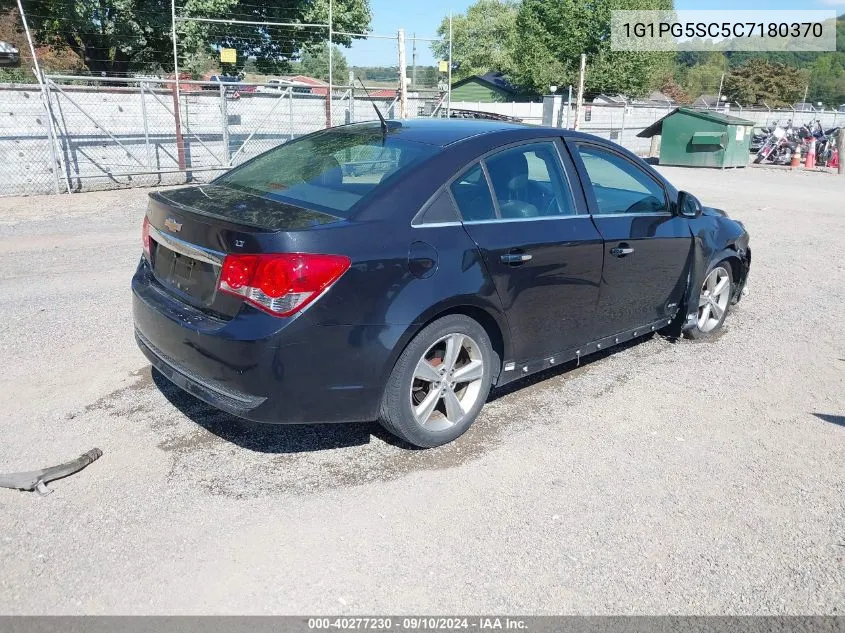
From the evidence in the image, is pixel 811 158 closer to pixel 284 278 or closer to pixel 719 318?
pixel 719 318

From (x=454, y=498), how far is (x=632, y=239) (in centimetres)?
223

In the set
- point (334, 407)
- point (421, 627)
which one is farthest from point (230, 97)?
point (421, 627)

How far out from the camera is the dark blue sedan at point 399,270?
3.19 meters

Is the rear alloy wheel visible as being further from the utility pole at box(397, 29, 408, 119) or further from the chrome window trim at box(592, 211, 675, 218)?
the utility pole at box(397, 29, 408, 119)

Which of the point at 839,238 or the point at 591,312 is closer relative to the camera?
the point at 591,312

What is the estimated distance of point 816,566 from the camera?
294cm

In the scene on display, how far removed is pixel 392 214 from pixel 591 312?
1653mm

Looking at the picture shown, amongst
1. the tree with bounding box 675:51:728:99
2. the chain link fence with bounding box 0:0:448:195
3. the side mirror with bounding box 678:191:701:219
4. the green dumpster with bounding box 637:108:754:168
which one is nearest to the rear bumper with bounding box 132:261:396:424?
the side mirror with bounding box 678:191:701:219

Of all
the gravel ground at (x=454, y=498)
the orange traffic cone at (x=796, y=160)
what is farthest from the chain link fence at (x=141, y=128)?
the orange traffic cone at (x=796, y=160)

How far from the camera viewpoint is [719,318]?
5922mm

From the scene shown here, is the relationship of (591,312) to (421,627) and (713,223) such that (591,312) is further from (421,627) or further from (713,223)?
(421,627)

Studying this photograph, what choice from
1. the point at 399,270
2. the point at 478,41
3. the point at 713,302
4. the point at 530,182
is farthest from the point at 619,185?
the point at 478,41

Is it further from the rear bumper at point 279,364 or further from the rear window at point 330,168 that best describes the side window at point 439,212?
the rear bumper at point 279,364

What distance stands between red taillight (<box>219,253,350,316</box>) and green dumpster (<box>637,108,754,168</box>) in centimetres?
2229
